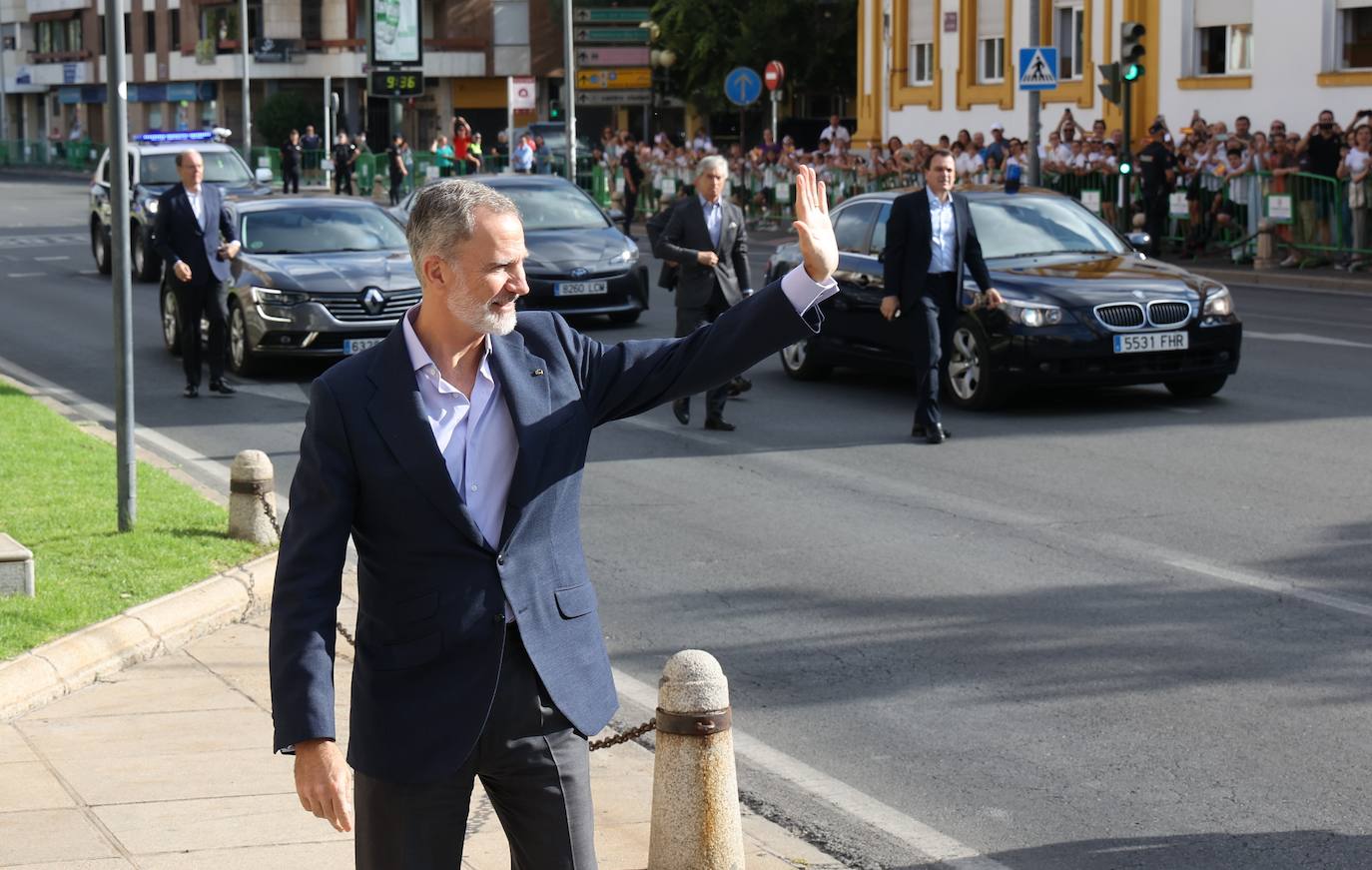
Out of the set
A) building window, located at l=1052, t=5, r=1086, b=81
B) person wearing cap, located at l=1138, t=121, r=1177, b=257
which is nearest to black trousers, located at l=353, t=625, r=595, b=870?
person wearing cap, located at l=1138, t=121, r=1177, b=257

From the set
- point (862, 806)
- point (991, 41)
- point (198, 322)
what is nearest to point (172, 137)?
point (198, 322)

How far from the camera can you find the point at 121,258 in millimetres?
9250

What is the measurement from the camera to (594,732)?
3.56m

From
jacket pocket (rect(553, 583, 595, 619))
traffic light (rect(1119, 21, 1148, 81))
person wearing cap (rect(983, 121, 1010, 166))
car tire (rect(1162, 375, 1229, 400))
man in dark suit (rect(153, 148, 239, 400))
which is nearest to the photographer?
jacket pocket (rect(553, 583, 595, 619))

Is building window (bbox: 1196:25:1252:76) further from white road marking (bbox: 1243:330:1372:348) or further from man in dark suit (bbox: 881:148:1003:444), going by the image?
man in dark suit (bbox: 881:148:1003:444)

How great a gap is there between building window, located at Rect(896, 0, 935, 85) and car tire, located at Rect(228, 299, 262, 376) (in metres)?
29.9

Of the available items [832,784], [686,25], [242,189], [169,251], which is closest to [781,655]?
[832,784]

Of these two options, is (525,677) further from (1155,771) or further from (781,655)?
(781,655)

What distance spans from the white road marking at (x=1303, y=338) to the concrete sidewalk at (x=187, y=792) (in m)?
12.5

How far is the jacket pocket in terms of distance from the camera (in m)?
3.55

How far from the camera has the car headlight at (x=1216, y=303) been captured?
13.8m

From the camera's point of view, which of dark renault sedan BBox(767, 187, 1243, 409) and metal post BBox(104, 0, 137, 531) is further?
dark renault sedan BBox(767, 187, 1243, 409)

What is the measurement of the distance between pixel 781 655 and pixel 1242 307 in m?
15.0

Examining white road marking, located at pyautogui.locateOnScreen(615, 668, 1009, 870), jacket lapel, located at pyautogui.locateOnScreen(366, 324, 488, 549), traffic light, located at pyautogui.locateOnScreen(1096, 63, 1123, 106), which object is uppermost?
traffic light, located at pyautogui.locateOnScreen(1096, 63, 1123, 106)
